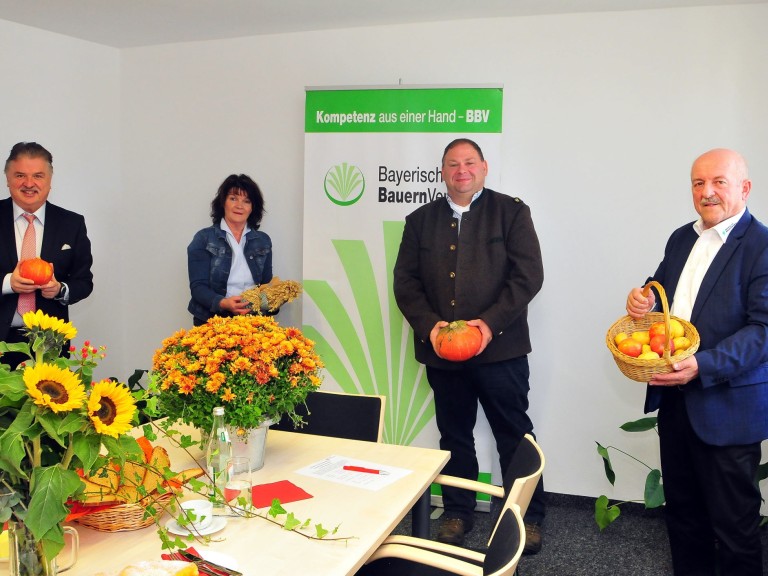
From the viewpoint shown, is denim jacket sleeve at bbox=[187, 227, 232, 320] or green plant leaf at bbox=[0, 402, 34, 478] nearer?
green plant leaf at bbox=[0, 402, 34, 478]

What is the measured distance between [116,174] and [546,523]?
140 inches

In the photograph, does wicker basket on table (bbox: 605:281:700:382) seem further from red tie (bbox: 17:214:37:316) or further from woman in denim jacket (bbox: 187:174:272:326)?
red tie (bbox: 17:214:37:316)

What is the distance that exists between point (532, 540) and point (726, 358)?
1.38 metres

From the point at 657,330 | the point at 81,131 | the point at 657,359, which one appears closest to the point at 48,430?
the point at 657,359

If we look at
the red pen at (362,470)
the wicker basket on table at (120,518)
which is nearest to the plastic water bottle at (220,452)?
the wicker basket on table at (120,518)

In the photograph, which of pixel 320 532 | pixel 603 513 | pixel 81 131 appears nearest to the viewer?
pixel 320 532

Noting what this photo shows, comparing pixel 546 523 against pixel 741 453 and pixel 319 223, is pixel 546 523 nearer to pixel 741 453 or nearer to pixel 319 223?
pixel 741 453

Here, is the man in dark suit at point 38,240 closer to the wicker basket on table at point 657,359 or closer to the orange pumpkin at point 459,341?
the orange pumpkin at point 459,341

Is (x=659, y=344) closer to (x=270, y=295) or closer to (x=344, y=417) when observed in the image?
(x=344, y=417)

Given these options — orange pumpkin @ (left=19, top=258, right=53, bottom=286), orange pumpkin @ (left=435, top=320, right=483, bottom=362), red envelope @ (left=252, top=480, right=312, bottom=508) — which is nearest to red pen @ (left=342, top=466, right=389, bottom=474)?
red envelope @ (left=252, top=480, right=312, bottom=508)

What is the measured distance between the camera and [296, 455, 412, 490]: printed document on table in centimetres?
209

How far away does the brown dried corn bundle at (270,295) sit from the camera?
4.02 meters

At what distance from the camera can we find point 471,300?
356 centimetres

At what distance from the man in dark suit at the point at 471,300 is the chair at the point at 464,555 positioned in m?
1.31
